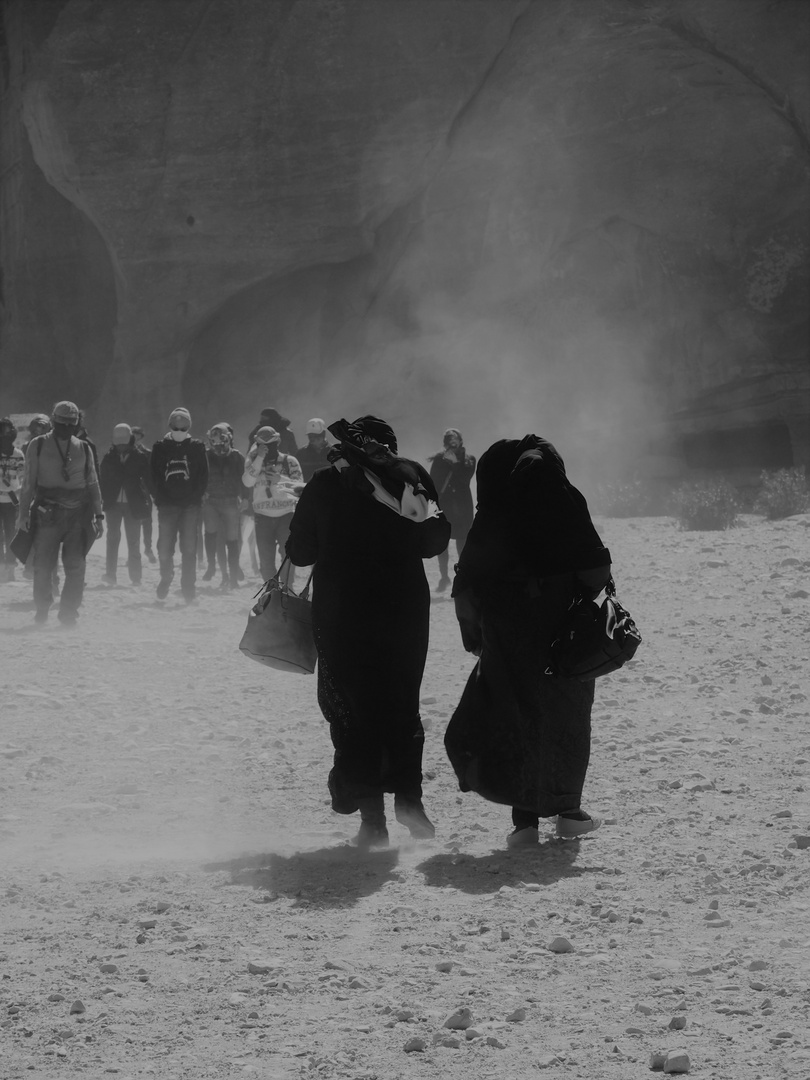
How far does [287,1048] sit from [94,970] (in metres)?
0.85

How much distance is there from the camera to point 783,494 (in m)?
21.8

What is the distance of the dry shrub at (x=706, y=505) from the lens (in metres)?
20.7

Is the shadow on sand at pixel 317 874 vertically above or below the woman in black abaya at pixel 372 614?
below

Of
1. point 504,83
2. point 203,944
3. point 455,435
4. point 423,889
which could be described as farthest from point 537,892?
point 504,83

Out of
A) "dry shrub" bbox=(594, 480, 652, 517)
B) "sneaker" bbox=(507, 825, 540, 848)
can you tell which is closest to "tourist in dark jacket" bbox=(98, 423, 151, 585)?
"sneaker" bbox=(507, 825, 540, 848)

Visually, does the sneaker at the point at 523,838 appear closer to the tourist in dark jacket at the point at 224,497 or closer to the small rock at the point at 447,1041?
the small rock at the point at 447,1041

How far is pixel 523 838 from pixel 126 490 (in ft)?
35.3

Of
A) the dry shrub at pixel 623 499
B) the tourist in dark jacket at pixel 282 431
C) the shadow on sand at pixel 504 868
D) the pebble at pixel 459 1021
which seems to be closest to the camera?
the pebble at pixel 459 1021

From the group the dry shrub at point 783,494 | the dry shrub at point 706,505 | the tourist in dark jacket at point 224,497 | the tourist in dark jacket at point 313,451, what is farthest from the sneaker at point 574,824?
the dry shrub at point 783,494

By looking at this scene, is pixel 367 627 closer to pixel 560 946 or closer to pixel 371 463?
pixel 371 463

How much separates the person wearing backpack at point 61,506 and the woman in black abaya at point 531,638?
275 inches

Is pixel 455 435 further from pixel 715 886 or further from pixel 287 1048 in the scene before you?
pixel 287 1048

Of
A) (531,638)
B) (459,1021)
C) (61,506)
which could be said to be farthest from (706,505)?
(459,1021)

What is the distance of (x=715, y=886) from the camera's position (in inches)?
192
